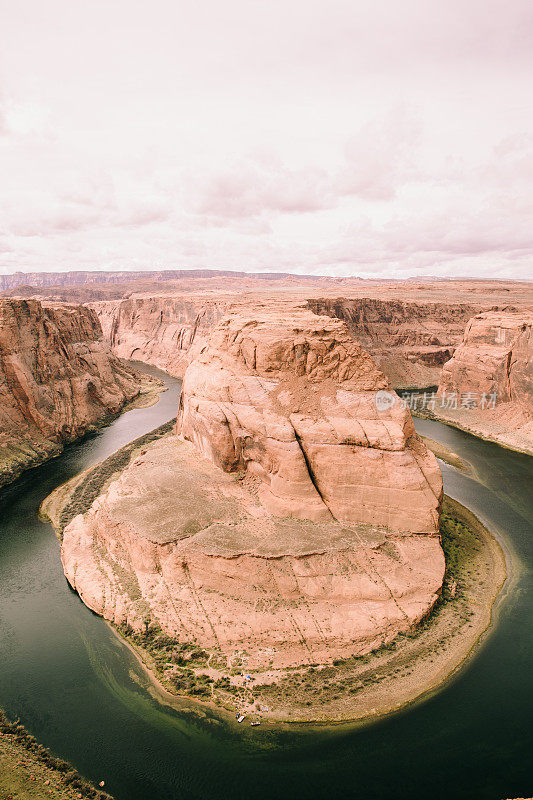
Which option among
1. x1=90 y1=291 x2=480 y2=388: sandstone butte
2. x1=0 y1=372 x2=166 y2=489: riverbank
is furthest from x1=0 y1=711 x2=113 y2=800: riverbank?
x1=90 y1=291 x2=480 y2=388: sandstone butte

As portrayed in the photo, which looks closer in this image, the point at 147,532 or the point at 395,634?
the point at 395,634

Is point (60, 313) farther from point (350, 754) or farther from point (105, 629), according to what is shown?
point (350, 754)

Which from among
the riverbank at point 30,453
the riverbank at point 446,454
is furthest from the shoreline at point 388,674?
the riverbank at point 30,453

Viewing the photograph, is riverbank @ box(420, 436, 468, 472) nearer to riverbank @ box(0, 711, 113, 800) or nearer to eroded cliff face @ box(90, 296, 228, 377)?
riverbank @ box(0, 711, 113, 800)

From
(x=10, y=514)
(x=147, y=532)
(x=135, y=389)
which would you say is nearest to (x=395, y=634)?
(x=147, y=532)

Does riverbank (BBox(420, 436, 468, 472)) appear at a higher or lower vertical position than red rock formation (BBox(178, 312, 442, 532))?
lower

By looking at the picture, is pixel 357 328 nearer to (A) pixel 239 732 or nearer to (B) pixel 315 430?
(B) pixel 315 430

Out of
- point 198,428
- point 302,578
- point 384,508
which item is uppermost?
point 198,428
